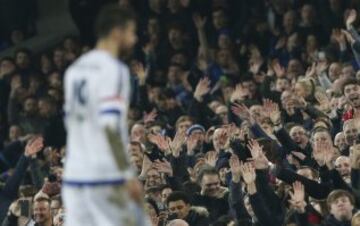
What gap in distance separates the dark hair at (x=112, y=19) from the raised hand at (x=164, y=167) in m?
5.15

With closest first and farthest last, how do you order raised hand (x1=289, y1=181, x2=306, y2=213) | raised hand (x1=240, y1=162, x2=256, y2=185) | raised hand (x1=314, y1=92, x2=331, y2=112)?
raised hand (x1=289, y1=181, x2=306, y2=213), raised hand (x1=240, y1=162, x2=256, y2=185), raised hand (x1=314, y1=92, x2=331, y2=112)

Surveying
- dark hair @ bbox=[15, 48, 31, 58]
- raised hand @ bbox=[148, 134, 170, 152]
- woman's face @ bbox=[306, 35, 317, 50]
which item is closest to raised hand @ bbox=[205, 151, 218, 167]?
raised hand @ bbox=[148, 134, 170, 152]


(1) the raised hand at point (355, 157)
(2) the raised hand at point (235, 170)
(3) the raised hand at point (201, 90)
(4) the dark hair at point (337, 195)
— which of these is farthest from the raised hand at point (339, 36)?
(4) the dark hair at point (337, 195)

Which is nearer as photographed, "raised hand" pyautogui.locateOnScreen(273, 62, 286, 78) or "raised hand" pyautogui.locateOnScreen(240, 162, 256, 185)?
"raised hand" pyautogui.locateOnScreen(240, 162, 256, 185)

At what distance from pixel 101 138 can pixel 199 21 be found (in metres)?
10.2

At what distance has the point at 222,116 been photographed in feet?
50.6

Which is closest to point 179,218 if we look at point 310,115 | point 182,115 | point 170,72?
point 310,115

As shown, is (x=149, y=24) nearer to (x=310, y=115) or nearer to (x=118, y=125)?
(x=310, y=115)

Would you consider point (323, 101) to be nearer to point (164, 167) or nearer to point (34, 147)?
point (164, 167)

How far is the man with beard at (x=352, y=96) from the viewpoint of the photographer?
1353cm

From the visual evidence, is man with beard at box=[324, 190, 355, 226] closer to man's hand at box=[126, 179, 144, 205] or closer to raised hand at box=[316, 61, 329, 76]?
man's hand at box=[126, 179, 144, 205]

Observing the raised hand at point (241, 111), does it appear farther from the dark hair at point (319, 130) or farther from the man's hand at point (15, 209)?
the man's hand at point (15, 209)

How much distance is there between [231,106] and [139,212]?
6803mm

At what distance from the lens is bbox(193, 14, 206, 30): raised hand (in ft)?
59.4
